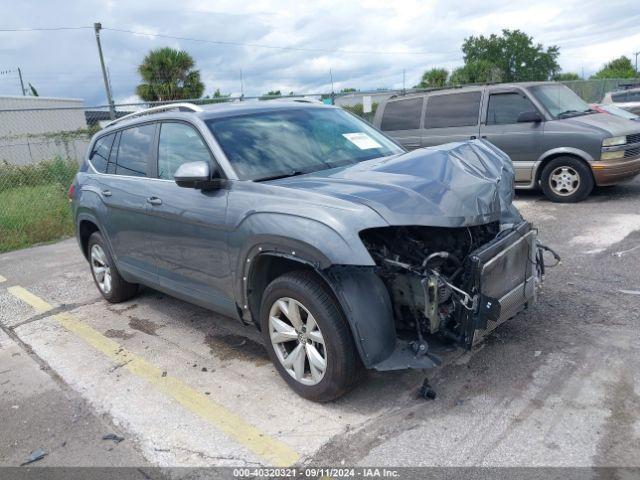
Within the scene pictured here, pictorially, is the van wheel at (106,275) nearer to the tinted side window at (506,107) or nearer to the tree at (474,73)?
the tinted side window at (506,107)

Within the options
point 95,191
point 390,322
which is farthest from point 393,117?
point 390,322

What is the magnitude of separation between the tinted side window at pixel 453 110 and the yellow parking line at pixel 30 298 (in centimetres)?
680

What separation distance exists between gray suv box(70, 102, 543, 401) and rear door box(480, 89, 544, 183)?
4.90 meters

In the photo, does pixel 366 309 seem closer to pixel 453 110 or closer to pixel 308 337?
pixel 308 337

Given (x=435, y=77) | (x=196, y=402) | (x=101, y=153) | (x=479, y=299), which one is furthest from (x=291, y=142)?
(x=435, y=77)

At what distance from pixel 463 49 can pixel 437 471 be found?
64.6 m

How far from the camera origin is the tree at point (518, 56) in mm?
57500

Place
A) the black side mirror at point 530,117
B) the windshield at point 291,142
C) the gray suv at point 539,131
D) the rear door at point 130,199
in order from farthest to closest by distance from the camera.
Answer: the black side mirror at point 530,117, the gray suv at point 539,131, the rear door at point 130,199, the windshield at point 291,142

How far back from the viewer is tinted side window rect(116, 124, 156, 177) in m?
4.86

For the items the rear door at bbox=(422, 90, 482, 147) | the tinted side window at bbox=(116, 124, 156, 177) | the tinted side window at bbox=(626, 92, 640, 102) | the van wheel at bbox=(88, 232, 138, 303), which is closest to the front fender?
the tinted side window at bbox=(116, 124, 156, 177)

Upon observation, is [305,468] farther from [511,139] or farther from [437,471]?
[511,139]

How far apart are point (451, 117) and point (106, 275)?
644cm

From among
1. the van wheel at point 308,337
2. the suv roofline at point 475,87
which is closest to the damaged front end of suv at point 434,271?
the van wheel at point 308,337

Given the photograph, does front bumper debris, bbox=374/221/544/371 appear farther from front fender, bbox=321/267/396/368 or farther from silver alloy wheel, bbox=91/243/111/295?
silver alloy wheel, bbox=91/243/111/295
